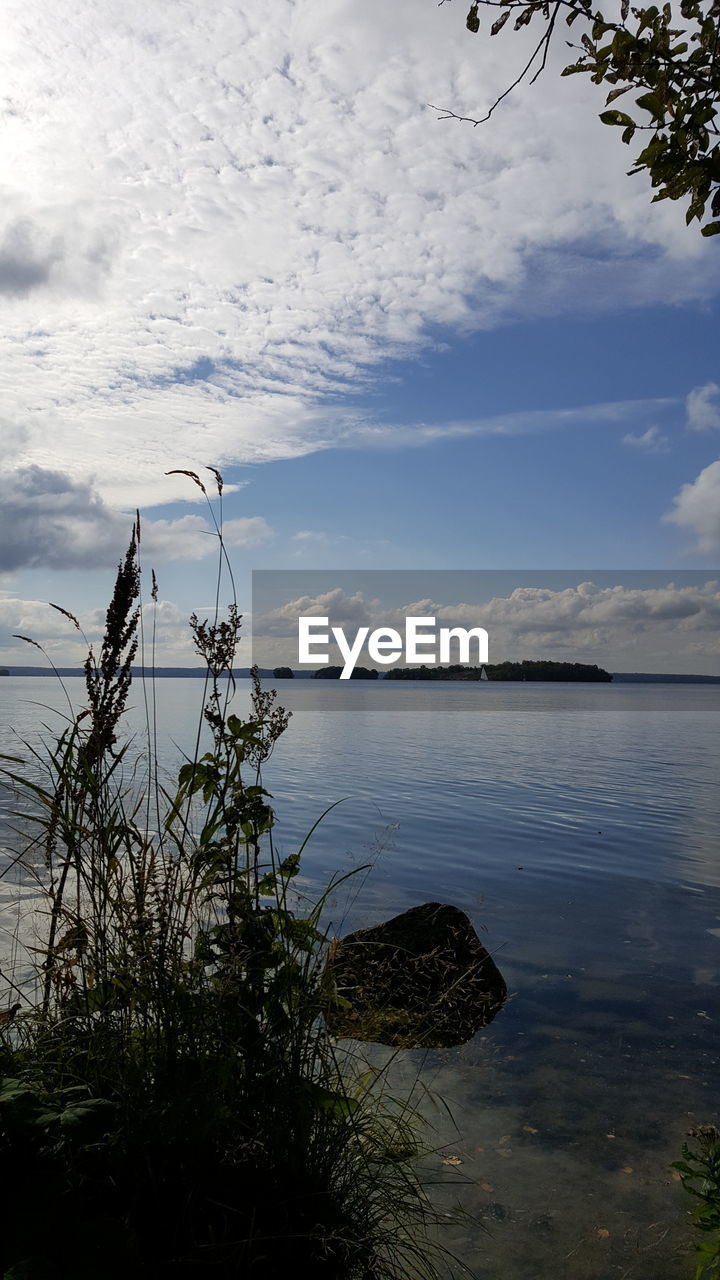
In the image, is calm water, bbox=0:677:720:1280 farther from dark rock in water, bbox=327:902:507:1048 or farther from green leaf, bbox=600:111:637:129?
green leaf, bbox=600:111:637:129

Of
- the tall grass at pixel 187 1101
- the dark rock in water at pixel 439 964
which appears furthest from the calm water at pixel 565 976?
the tall grass at pixel 187 1101

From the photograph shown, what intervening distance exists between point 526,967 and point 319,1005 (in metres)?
5.24

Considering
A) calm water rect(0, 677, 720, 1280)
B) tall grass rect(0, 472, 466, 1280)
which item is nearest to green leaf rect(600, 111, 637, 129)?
tall grass rect(0, 472, 466, 1280)

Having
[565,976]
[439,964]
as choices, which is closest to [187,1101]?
[439,964]

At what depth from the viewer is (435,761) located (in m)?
25.1

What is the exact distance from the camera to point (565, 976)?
766cm

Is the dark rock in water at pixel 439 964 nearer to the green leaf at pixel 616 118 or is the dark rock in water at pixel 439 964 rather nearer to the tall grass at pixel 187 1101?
the tall grass at pixel 187 1101

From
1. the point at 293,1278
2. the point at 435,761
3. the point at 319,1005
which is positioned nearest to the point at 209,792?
the point at 319,1005

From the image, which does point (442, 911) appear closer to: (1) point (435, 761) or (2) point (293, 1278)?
(2) point (293, 1278)

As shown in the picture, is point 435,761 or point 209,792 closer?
point 209,792

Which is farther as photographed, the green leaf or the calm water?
the calm water

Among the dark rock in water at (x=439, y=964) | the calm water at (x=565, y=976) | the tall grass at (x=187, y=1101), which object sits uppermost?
the tall grass at (x=187, y=1101)

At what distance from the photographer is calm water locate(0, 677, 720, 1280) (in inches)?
165

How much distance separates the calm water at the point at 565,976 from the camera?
13.8 feet
